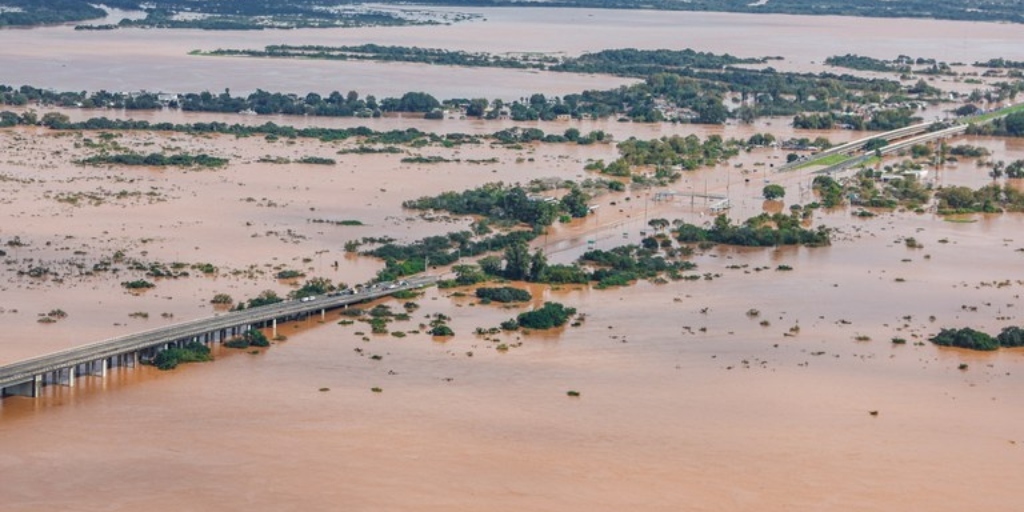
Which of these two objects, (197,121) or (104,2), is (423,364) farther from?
(104,2)

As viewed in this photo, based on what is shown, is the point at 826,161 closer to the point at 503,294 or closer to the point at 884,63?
the point at 503,294

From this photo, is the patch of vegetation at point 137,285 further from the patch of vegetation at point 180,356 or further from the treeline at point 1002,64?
the treeline at point 1002,64

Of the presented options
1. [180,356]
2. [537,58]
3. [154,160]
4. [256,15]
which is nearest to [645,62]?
[537,58]

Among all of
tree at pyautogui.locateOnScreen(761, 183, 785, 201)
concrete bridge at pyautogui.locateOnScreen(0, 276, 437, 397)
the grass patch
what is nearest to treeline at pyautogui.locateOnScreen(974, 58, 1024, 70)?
the grass patch

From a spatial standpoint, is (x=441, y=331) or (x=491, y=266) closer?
(x=441, y=331)

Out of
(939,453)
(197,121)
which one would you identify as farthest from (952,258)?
(197,121)
